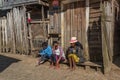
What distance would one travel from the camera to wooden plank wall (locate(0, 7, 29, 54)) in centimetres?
1505

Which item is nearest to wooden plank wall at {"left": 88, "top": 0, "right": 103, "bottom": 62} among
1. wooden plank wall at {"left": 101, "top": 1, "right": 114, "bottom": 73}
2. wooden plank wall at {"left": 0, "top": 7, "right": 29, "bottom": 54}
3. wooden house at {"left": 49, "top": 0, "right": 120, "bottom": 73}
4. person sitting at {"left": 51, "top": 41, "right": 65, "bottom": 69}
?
wooden house at {"left": 49, "top": 0, "right": 120, "bottom": 73}

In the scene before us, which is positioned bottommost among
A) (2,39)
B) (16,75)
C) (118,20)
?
(16,75)

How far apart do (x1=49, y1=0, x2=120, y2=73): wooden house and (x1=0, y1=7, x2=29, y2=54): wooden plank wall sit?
9.50ft

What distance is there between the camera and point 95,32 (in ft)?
36.7

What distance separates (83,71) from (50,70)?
149cm

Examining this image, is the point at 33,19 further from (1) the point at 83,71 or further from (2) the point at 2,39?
(1) the point at 83,71

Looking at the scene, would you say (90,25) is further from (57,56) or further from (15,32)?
(15,32)

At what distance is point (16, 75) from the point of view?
1008 centimetres

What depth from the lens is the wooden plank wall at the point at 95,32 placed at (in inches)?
435

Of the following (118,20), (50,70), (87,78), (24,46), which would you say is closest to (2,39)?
(24,46)

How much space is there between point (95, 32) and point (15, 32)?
6371mm

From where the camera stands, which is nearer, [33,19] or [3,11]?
[33,19]

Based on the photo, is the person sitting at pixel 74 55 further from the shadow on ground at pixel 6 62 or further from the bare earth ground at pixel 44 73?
the shadow on ground at pixel 6 62

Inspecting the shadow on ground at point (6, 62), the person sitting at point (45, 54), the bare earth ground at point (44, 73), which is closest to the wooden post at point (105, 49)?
the bare earth ground at point (44, 73)
